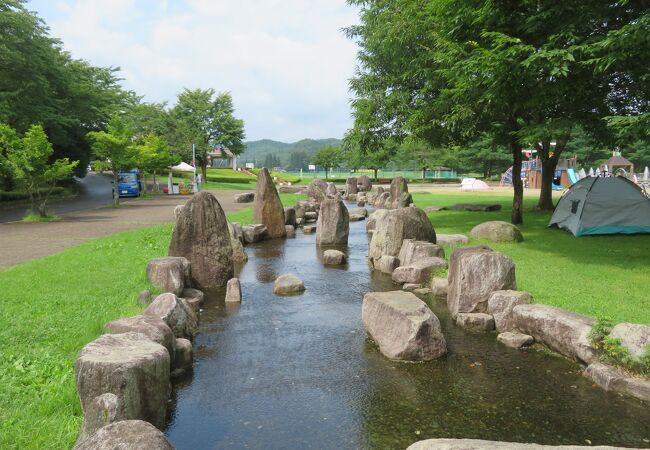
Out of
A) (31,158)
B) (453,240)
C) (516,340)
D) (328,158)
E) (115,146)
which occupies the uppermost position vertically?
(115,146)

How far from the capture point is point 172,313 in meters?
6.92

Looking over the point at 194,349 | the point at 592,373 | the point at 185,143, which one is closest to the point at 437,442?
the point at 592,373

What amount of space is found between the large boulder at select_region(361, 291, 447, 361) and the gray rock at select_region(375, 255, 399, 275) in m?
4.64

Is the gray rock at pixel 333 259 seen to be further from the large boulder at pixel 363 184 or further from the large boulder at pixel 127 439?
the large boulder at pixel 363 184

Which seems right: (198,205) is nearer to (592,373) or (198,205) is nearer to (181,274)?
(181,274)

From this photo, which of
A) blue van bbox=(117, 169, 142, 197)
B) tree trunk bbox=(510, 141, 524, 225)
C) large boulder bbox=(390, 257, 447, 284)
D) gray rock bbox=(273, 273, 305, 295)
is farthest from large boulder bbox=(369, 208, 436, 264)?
blue van bbox=(117, 169, 142, 197)

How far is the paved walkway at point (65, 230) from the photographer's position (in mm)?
13156

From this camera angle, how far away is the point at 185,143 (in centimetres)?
5525

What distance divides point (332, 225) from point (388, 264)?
449 centimetres

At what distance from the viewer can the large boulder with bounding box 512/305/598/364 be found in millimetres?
6301

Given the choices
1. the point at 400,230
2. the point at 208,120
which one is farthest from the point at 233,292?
the point at 208,120

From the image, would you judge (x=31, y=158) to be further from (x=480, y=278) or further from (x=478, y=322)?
(x=478, y=322)

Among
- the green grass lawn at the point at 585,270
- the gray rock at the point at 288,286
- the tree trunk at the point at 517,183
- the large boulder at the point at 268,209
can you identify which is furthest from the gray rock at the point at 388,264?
the tree trunk at the point at 517,183

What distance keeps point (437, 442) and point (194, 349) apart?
168 inches
